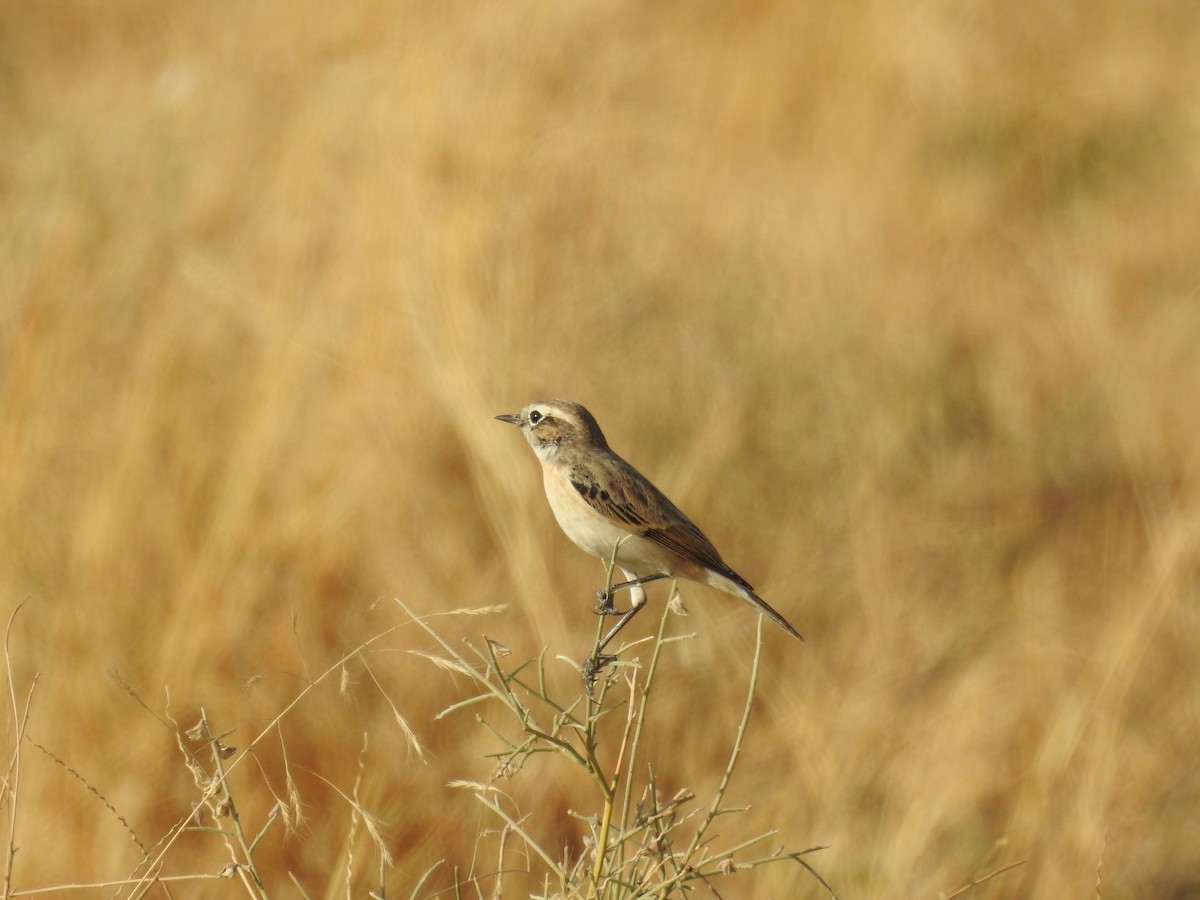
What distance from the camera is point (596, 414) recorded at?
6531 mm

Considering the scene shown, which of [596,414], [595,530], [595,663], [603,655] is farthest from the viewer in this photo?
[596,414]

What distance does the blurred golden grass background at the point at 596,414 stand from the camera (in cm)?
464

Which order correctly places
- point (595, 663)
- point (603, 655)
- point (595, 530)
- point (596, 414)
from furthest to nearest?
point (596, 414)
point (595, 530)
point (595, 663)
point (603, 655)

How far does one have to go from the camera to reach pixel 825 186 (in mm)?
9172

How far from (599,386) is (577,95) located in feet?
5.25

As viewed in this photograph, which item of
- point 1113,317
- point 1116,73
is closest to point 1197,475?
point 1113,317

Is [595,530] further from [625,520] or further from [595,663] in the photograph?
[595,663]

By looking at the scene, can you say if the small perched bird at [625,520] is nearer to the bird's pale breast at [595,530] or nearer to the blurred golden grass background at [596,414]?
the bird's pale breast at [595,530]

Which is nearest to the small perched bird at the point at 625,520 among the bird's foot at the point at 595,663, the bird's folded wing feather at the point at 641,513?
the bird's folded wing feather at the point at 641,513

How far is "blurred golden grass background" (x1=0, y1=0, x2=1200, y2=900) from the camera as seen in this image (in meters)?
4.64

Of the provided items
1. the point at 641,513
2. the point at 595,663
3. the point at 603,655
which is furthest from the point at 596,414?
the point at 603,655

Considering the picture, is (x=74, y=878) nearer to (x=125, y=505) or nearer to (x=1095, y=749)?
(x=125, y=505)

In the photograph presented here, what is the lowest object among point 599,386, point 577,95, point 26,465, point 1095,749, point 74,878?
point 1095,749

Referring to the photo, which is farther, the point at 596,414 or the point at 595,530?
the point at 596,414
